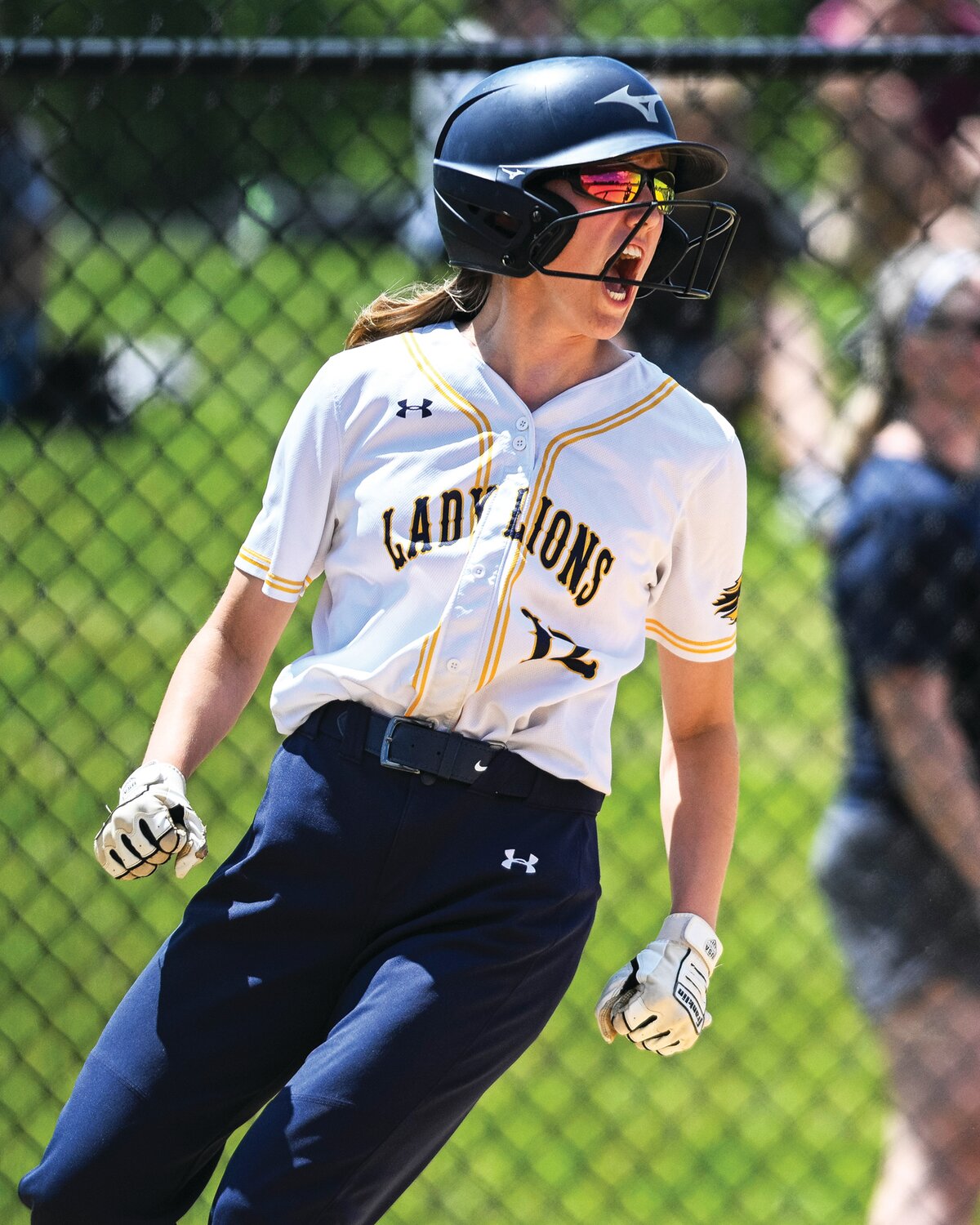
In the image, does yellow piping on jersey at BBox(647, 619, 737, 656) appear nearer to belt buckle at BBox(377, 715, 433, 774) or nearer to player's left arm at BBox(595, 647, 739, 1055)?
player's left arm at BBox(595, 647, 739, 1055)

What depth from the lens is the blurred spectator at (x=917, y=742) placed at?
3047mm

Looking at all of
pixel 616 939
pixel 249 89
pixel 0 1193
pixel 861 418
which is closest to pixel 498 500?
Result: pixel 861 418

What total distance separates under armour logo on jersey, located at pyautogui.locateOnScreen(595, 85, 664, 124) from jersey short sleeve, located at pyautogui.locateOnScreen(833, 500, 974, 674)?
132cm

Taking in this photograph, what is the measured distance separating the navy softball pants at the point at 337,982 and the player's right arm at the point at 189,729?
0.36 ft

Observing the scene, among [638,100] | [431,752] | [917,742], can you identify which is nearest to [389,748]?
[431,752]


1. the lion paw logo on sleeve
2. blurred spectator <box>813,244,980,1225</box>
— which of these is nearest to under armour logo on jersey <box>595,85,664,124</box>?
the lion paw logo on sleeve

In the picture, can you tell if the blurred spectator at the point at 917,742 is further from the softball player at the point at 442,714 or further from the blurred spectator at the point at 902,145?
the softball player at the point at 442,714

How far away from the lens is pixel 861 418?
3283 mm

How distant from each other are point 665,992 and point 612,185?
98 cm

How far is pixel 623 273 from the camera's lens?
6.51ft

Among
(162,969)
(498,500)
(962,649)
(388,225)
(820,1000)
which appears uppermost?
(498,500)

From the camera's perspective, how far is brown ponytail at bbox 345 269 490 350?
7.04 ft

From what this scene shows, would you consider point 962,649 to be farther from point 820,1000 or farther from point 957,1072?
point 820,1000

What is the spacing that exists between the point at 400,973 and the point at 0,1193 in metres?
1.74
